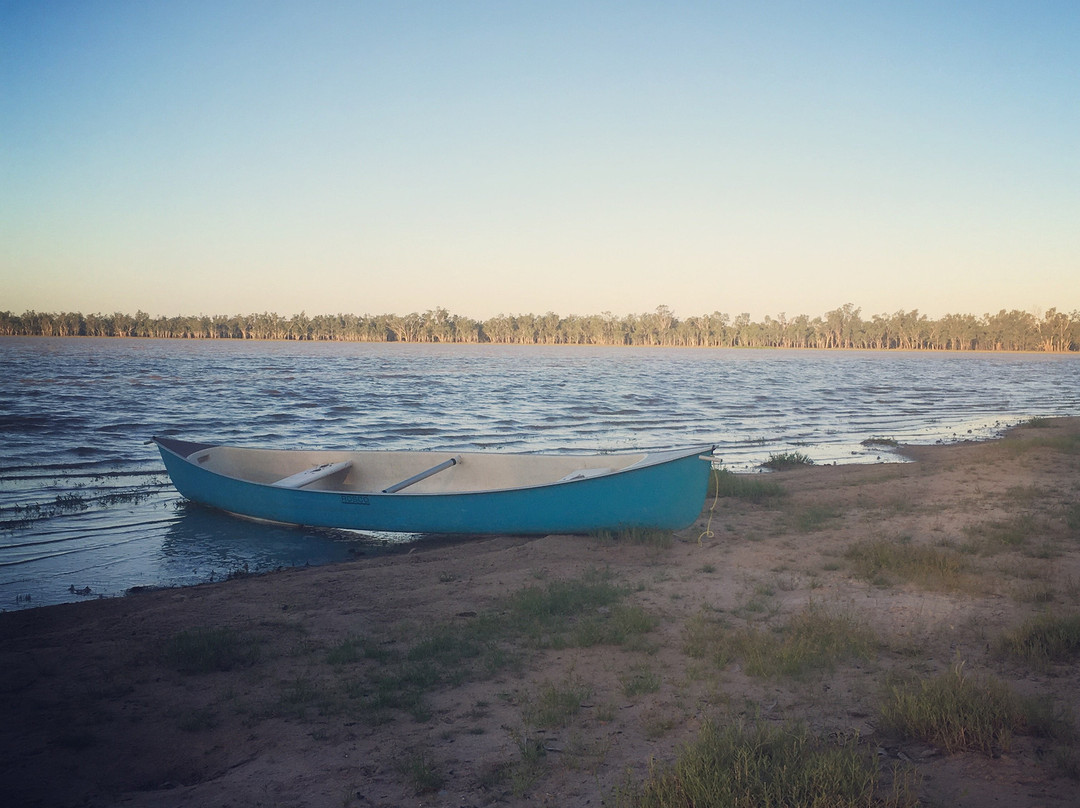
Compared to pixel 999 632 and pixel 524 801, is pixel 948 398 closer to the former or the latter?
pixel 999 632

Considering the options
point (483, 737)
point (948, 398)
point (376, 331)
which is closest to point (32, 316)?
point (376, 331)

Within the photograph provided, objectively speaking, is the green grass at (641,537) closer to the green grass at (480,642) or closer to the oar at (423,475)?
the green grass at (480,642)

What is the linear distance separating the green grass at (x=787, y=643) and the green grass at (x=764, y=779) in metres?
1.30

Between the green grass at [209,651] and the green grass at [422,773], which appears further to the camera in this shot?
the green grass at [209,651]

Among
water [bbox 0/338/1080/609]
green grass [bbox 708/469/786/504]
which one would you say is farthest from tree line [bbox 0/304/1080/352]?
green grass [bbox 708/469/786/504]

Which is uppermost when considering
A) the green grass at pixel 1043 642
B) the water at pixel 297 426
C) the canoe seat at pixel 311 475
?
the green grass at pixel 1043 642

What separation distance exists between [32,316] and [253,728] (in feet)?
589

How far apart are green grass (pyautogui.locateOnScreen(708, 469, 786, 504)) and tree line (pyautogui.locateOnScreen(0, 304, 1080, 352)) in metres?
168

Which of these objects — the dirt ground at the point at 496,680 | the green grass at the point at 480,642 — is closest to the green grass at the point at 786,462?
the dirt ground at the point at 496,680

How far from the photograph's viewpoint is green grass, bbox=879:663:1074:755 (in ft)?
11.9

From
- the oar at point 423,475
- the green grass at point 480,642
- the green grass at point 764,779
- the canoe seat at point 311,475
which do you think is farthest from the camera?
the canoe seat at point 311,475

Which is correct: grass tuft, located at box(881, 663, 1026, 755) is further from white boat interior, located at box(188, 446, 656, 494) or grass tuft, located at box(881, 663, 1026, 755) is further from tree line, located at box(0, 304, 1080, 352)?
tree line, located at box(0, 304, 1080, 352)

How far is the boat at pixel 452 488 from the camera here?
8.46 meters

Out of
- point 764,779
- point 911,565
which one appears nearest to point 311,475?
point 911,565
